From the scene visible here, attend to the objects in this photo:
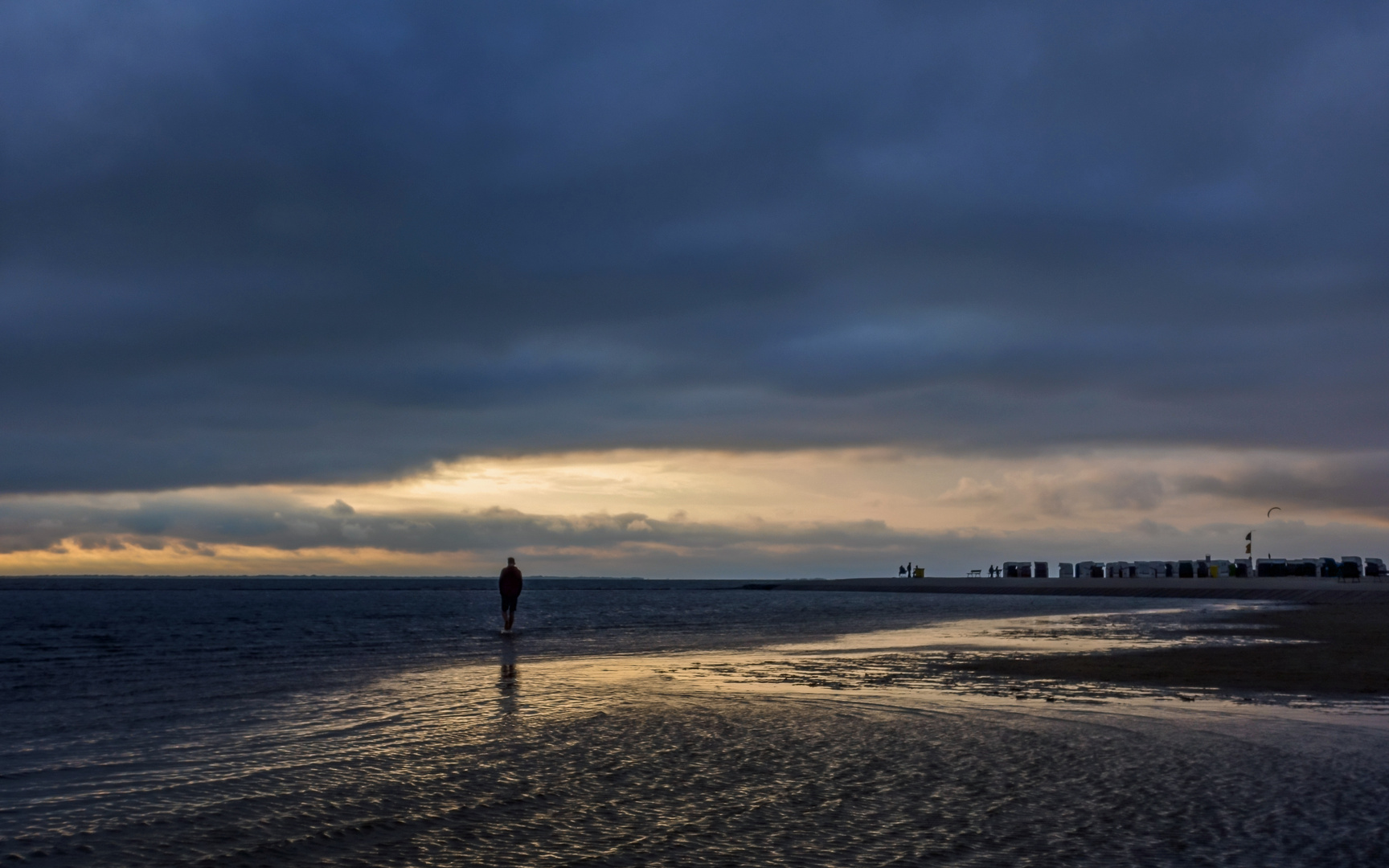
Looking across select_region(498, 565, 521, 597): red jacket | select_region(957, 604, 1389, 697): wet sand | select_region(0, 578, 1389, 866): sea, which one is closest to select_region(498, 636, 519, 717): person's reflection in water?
select_region(0, 578, 1389, 866): sea

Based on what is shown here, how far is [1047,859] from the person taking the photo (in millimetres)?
7219

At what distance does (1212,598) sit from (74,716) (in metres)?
76.8

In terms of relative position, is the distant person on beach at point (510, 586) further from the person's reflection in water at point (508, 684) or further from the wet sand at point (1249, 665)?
the wet sand at point (1249, 665)

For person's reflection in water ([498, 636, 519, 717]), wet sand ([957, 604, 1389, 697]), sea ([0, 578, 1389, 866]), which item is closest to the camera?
sea ([0, 578, 1389, 866])

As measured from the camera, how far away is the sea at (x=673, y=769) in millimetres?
7715

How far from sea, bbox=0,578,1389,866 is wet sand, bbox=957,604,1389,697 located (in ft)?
4.52

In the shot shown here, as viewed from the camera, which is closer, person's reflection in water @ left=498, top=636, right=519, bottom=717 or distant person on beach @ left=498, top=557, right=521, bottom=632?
person's reflection in water @ left=498, top=636, right=519, bottom=717

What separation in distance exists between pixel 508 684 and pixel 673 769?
32.1 feet

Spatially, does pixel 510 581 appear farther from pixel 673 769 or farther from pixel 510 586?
pixel 673 769

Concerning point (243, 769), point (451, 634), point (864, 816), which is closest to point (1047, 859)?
point (864, 816)

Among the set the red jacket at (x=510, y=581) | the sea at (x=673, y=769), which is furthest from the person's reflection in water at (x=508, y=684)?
the red jacket at (x=510, y=581)

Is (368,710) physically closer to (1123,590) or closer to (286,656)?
(286,656)

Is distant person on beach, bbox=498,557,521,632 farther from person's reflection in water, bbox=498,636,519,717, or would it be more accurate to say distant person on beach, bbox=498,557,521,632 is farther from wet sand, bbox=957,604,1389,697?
wet sand, bbox=957,604,1389,697

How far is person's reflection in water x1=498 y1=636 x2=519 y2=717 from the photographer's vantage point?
16156mm
